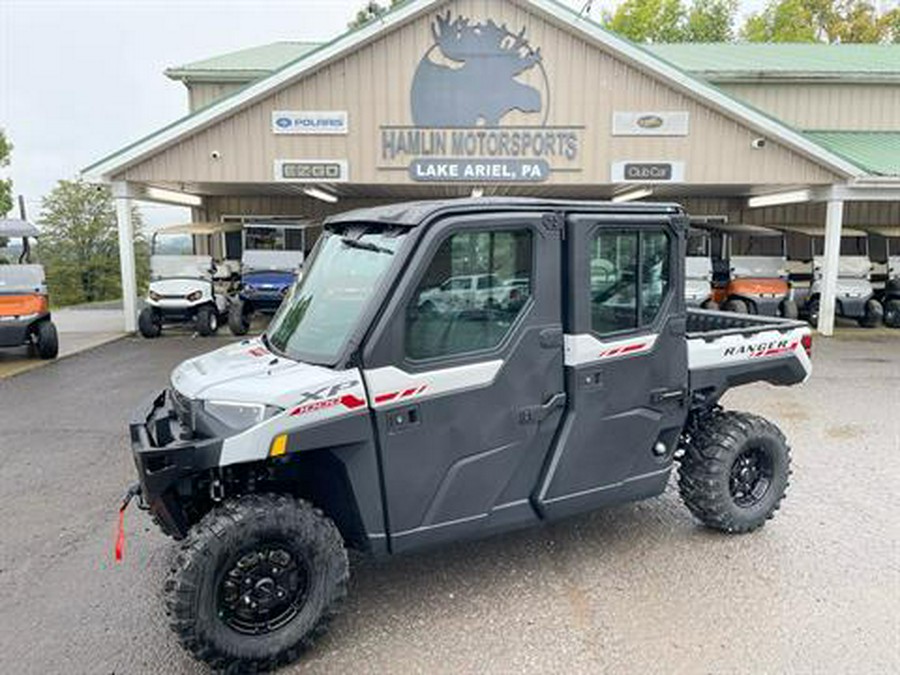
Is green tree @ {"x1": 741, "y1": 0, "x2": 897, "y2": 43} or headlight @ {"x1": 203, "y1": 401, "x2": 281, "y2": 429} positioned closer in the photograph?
headlight @ {"x1": 203, "y1": 401, "x2": 281, "y2": 429}

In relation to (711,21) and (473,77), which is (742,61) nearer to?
(473,77)

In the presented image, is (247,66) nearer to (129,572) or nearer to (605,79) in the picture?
(605,79)

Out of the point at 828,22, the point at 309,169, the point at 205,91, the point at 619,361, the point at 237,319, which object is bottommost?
the point at 237,319

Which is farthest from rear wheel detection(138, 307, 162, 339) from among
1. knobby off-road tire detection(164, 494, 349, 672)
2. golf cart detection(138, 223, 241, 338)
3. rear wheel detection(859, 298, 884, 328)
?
rear wheel detection(859, 298, 884, 328)

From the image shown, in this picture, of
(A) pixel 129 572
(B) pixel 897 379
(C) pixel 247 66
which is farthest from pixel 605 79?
(A) pixel 129 572

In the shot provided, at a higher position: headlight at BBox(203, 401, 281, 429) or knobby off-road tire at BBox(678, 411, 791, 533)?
headlight at BBox(203, 401, 281, 429)

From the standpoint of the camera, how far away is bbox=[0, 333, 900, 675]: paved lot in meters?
2.97

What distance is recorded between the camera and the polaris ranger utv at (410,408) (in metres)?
2.84

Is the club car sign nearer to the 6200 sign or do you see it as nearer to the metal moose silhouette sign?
the metal moose silhouette sign

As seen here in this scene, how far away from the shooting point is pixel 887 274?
1499 centimetres

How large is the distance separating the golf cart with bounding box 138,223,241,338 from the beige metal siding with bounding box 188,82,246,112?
4201 mm

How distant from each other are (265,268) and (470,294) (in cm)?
1219

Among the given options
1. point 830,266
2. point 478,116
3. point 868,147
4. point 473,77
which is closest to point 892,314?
point 830,266

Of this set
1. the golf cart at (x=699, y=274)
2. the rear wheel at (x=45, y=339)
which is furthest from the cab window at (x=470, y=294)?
the golf cart at (x=699, y=274)
